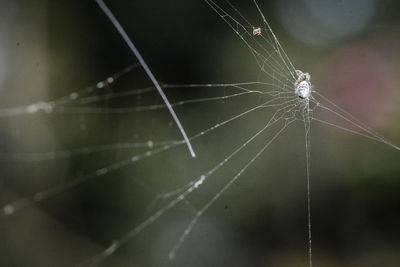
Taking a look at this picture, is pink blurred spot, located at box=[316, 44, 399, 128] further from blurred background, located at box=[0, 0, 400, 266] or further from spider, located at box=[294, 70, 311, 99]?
spider, located at box=[294, 70, 311, 99]

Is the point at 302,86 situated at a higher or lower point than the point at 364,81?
lower

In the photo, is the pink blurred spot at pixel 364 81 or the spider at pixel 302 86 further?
the pink blurred spot at pixel 364 81

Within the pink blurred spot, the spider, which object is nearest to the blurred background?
the pink blurred spot

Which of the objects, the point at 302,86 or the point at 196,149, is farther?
the point at 196,149

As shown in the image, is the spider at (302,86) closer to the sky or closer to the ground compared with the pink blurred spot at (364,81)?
closer to the ground

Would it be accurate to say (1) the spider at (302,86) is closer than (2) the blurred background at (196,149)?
Yes

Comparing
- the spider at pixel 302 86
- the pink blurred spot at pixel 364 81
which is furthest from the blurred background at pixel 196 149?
the spider at pixel 302 86

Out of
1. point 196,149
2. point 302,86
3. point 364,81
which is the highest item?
point 364,81

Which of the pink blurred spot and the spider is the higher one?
the pink blurred spot

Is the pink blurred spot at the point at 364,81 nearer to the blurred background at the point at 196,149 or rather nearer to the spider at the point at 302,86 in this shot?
the blurred background at the point at 196,149

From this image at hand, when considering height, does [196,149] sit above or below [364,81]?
below
